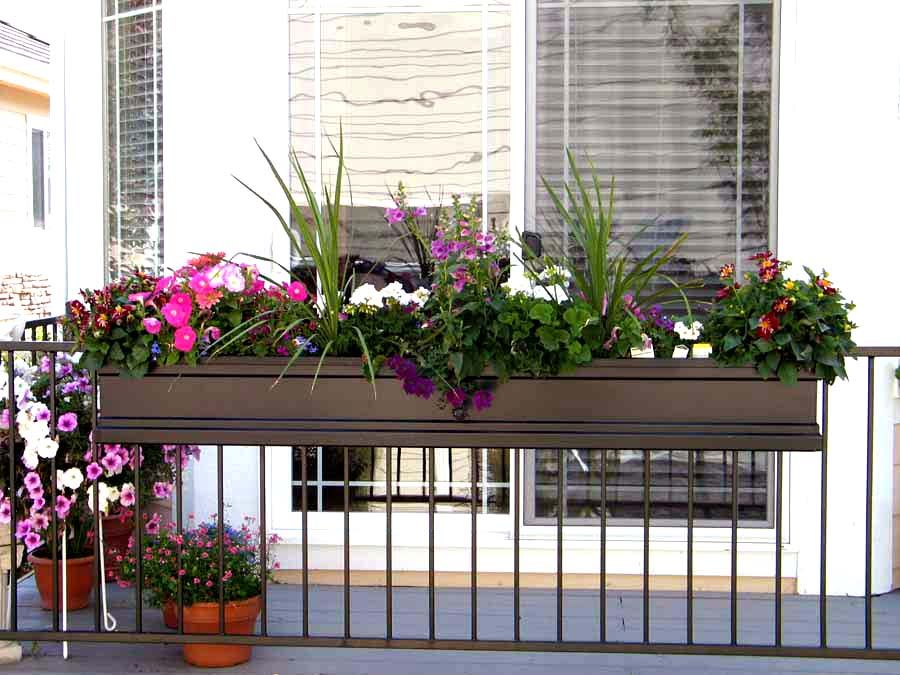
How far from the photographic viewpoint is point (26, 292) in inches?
524

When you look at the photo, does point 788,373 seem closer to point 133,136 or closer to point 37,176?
point 133,136

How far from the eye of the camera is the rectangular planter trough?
9.41 feet

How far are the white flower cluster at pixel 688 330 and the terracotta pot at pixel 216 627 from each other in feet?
4.92

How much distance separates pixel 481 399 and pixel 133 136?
2358 mm

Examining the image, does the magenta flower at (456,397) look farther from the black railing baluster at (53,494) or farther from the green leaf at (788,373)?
the black railing baluster at (53,494)

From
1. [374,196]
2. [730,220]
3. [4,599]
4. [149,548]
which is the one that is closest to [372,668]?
[149,548]

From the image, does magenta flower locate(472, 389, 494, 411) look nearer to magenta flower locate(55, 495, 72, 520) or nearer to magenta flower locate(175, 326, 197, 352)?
magenta flower locate(175, 326, 197, 352)

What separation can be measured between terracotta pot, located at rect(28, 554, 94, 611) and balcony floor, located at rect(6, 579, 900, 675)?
0.04m

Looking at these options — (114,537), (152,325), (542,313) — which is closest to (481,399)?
(542,313)

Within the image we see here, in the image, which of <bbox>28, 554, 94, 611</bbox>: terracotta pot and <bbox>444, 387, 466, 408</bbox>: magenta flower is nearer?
<bbox>444, 387, 466, 408</bbox>: magenta flower

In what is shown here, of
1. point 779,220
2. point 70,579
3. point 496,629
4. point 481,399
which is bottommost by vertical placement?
point 496,629

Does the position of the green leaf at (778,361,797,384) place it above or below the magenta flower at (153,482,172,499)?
above

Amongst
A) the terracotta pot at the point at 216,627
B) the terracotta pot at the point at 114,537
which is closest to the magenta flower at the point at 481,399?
the terracotta pot at the point at 216,627

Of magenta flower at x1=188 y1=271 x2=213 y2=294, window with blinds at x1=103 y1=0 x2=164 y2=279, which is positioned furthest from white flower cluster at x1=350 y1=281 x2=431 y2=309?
window with blinds at x1=103 y1=0 x2=164 y2=279
